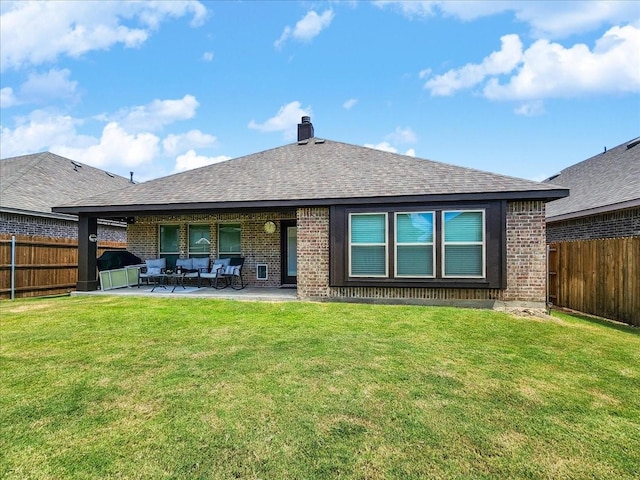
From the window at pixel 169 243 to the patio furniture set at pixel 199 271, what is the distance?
0.38m

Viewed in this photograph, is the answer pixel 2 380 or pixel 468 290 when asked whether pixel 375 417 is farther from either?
pixel 468 290

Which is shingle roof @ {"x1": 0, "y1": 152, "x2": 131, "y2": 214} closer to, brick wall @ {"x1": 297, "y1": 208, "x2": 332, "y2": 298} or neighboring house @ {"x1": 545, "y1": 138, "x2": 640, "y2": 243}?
brick wall @ {"x1": 297, "y1": 208, "x2": 332, "y2": 298}

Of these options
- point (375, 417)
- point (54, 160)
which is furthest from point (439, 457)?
point (54, 160)

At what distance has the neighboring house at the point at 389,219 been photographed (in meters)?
7.98

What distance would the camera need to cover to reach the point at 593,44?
14.0 m

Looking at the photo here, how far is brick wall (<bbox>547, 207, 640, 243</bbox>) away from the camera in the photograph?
8.84 meters

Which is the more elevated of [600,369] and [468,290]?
[468,290]

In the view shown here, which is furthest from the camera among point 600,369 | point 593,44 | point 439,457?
point 593,44

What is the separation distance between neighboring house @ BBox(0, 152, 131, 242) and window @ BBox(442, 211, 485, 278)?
39.9 feet

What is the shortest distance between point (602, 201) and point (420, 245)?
5.57 metres

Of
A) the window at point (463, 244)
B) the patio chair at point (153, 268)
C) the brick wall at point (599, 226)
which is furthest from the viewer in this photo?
the patio chair at point (153, 268)

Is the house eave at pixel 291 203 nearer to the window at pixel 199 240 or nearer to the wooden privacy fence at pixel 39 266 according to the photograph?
the wooden privacy fence at pixel 39 266

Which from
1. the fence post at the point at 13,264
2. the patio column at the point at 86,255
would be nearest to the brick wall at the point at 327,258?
the patio column at the point at 86,255

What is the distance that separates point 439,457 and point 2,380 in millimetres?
4368
